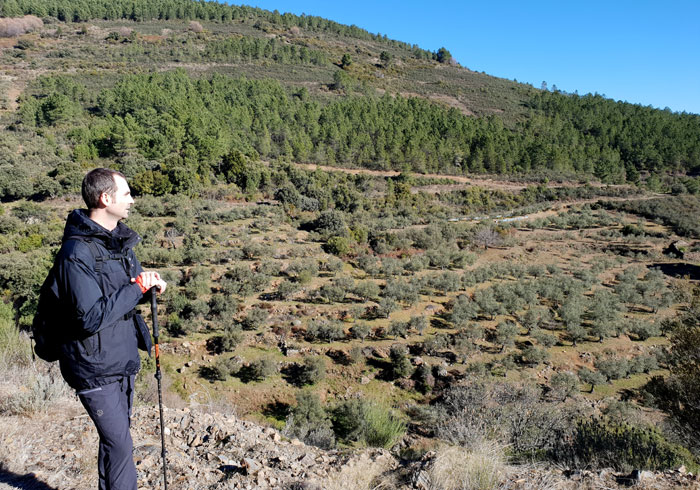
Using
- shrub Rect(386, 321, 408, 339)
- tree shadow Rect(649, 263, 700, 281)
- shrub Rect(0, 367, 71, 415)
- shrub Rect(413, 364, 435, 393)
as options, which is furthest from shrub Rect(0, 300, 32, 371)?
tree shadow Rect(649, 263, 700, 281)

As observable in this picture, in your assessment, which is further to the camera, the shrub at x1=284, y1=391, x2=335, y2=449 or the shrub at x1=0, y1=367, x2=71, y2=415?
the shrub at x1=284, y1=391, x2=335, y2=449

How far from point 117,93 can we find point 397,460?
47.6 metres

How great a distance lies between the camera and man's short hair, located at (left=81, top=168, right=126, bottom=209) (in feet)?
6.82

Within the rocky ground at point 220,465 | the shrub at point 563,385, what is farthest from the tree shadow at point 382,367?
the rocky ground at point 220,465

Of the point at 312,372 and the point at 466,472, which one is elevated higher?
the point at 466,472

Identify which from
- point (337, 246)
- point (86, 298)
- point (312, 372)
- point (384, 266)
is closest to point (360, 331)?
point (312, 372)

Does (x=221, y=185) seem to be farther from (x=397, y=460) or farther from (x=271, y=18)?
(x=271, y=18)

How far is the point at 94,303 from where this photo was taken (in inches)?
74.7

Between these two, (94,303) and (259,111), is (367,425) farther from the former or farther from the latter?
(259,111)

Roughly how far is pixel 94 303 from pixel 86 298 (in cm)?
4

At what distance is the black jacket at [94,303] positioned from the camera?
6.17 ft

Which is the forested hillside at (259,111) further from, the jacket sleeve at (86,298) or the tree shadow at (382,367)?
the jacket sleeve at (86,298)

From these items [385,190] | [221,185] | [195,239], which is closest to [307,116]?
[385,190]

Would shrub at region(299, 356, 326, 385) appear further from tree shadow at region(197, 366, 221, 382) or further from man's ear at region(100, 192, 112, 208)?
man's ear at region(100, 192, 112, 208)
